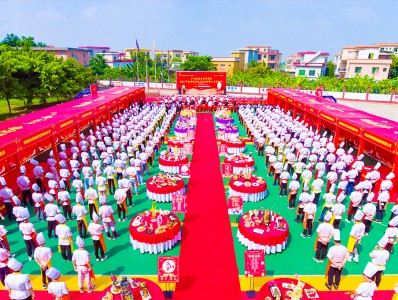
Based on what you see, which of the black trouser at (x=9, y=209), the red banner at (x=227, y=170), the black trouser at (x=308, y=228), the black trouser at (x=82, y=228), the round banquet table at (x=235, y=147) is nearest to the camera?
the black trouser at (x=82, y=228)

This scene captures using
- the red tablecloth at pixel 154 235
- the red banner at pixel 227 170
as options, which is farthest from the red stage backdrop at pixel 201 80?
the red tablecloth at pixel 154 235

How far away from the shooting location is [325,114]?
19.0m

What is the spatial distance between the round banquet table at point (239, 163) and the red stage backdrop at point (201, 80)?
2415 centimetres

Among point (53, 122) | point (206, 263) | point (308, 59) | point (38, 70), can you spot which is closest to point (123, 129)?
Answer: point (53, 122)

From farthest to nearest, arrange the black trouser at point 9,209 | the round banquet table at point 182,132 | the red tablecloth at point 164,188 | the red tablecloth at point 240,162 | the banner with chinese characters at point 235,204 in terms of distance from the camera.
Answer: the round banquet table at point 182,132 → the red tablecloth at point 240,162 → the red tablecloth at point 164,188 → the black trouser at point 9,209 → the banner with chinese characters at point 235,204

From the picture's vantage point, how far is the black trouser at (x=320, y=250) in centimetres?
827

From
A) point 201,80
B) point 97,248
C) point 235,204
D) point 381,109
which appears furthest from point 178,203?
point 381,109

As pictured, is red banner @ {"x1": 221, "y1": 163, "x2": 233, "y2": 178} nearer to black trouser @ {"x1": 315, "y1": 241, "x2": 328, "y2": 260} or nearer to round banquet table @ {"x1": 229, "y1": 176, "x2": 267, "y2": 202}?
round banquet table @ {"x1": 229, "y1": 176, "x2": 267, "y2": 202}

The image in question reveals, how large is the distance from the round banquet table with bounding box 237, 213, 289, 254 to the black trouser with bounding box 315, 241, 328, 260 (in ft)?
3.17

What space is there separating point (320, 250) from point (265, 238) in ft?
5.29

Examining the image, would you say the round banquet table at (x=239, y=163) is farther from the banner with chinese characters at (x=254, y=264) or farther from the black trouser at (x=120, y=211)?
the banner with chinese characters at (x=254, y=264)

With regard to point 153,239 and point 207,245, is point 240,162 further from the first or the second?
point 153,239

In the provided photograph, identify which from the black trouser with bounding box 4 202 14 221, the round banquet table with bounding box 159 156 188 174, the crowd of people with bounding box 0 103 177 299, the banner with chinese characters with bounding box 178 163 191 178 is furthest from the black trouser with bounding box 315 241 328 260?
the black trouser with bounding box 4 202 14 221

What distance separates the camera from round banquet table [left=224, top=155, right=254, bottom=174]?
1431 centimetres
